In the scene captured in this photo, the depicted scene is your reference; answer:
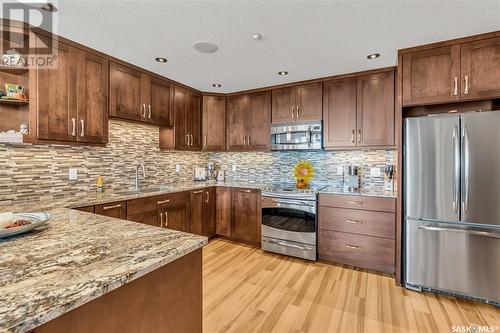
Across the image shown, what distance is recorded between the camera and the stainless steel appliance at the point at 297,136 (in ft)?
10.8

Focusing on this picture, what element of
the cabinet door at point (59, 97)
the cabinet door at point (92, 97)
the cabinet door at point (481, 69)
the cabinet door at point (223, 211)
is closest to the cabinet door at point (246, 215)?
the cabinet door at point (223, 211)

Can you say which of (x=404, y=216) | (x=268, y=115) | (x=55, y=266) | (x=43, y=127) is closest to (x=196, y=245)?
(x=55, y=266)

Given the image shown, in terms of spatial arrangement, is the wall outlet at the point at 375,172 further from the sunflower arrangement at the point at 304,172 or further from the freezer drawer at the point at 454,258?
the freezer drawer at the point at 454,258

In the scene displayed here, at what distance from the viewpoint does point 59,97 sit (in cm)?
223

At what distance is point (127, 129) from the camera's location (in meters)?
3.12

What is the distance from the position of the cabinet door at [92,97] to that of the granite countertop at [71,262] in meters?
1.39

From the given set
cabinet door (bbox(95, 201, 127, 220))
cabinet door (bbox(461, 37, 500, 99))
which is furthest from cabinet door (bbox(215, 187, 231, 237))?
cabinet door (bbox(461, 37, 500, 99))

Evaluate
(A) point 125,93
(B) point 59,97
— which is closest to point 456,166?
(A) point 125,93

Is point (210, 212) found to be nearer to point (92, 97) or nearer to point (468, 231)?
point (92, 97)

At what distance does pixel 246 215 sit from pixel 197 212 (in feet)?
2.32

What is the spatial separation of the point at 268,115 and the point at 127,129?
1963mm

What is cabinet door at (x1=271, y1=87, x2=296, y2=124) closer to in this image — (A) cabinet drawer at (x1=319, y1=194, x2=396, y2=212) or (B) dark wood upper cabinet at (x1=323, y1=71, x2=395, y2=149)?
(B) dark wood upper cabinet at (x1=323, y1=71, x2=395, y2=149)

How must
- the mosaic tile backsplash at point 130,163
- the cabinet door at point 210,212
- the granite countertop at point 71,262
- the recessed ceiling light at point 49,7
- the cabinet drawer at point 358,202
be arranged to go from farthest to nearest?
the cabinet door at point 210,212 → the cabinet drawer at point 358,202 → the mosaic tile backsplash at point 130,163 → the recessed ceiling light at point 49,7 → the granite countertop at point 71,262

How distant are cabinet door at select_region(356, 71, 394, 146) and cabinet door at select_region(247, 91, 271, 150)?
4.13 ft
